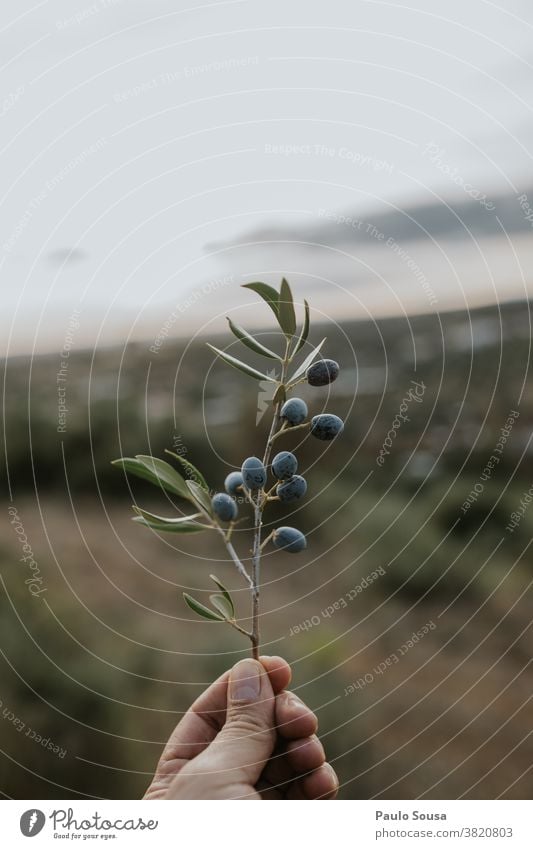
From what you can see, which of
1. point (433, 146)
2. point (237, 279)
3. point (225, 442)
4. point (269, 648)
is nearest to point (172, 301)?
point (237, 279)

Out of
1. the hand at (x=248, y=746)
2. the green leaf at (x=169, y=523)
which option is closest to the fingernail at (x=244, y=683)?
the hand at (x=248, y=746)

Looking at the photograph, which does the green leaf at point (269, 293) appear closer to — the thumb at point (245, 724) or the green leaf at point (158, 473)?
the green leaf at point (158, 473)

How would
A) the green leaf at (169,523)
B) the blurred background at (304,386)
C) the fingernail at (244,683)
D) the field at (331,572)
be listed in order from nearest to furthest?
the green leaf at (169,523) < the fingernail at (244,683) < the blurred background at (304,386) < the field at (331,572)

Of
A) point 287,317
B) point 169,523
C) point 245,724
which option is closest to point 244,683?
point 245,724

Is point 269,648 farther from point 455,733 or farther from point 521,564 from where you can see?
point 521,564

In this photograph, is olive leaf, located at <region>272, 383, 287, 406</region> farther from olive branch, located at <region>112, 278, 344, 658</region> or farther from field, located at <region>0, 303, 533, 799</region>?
field, located at <region>0, 303, 533, 799</region>

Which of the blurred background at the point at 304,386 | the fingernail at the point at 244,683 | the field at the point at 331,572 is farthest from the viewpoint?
the field at the point at 331,572
